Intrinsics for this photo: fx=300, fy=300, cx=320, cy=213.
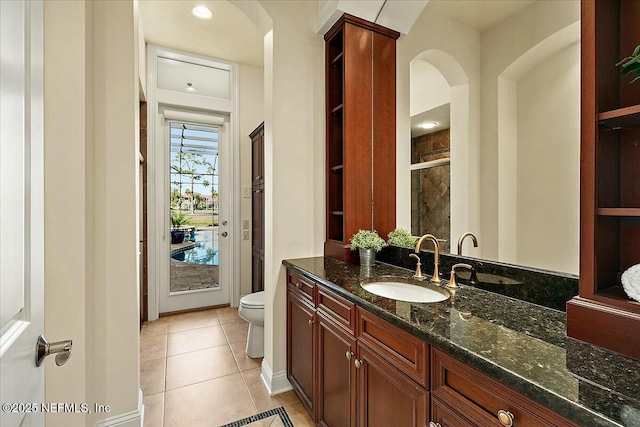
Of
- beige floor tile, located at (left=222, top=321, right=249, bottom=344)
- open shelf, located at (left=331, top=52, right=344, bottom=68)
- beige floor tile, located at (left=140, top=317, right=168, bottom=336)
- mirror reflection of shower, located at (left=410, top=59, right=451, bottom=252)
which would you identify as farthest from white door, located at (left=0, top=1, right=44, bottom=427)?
beige floor tile, located at (left=140, top=317, right=168, bottom=336)

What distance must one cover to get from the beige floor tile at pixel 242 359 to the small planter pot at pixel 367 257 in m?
1.34

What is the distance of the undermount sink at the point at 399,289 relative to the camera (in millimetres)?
1476

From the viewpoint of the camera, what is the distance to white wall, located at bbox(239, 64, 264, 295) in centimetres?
380

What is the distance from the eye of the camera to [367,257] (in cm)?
191

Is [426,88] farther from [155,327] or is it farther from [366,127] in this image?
[155,327]

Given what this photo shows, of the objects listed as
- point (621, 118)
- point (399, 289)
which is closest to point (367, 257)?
point (399, 289)

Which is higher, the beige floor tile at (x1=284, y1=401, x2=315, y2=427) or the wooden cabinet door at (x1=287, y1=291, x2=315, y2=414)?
the wooden cabinet door at (x1=287, y1=291, x2=315, y2=414)

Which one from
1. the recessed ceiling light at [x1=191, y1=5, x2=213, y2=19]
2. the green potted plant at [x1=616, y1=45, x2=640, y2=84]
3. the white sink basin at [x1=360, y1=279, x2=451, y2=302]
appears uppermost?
the recessed ceiling light at [x1=191, y1=5, x2=213, y2=19]

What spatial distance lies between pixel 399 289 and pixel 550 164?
864 millimetres

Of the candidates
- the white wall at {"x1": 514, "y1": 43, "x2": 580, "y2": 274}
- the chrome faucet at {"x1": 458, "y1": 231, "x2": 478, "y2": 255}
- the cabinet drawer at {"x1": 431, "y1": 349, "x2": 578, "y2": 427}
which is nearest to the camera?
the cabinet drawer at {"x1": 431, "y1": 349, "x2": 578, "y2": 427}

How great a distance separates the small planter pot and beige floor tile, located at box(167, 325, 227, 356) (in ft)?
5.74

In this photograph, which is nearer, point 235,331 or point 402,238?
point 402,238

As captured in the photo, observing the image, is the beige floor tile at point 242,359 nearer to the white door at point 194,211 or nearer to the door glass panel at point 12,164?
the white door at point 194,211

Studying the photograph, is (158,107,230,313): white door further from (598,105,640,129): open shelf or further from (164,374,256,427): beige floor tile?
(598,105,640,129): open shelf
